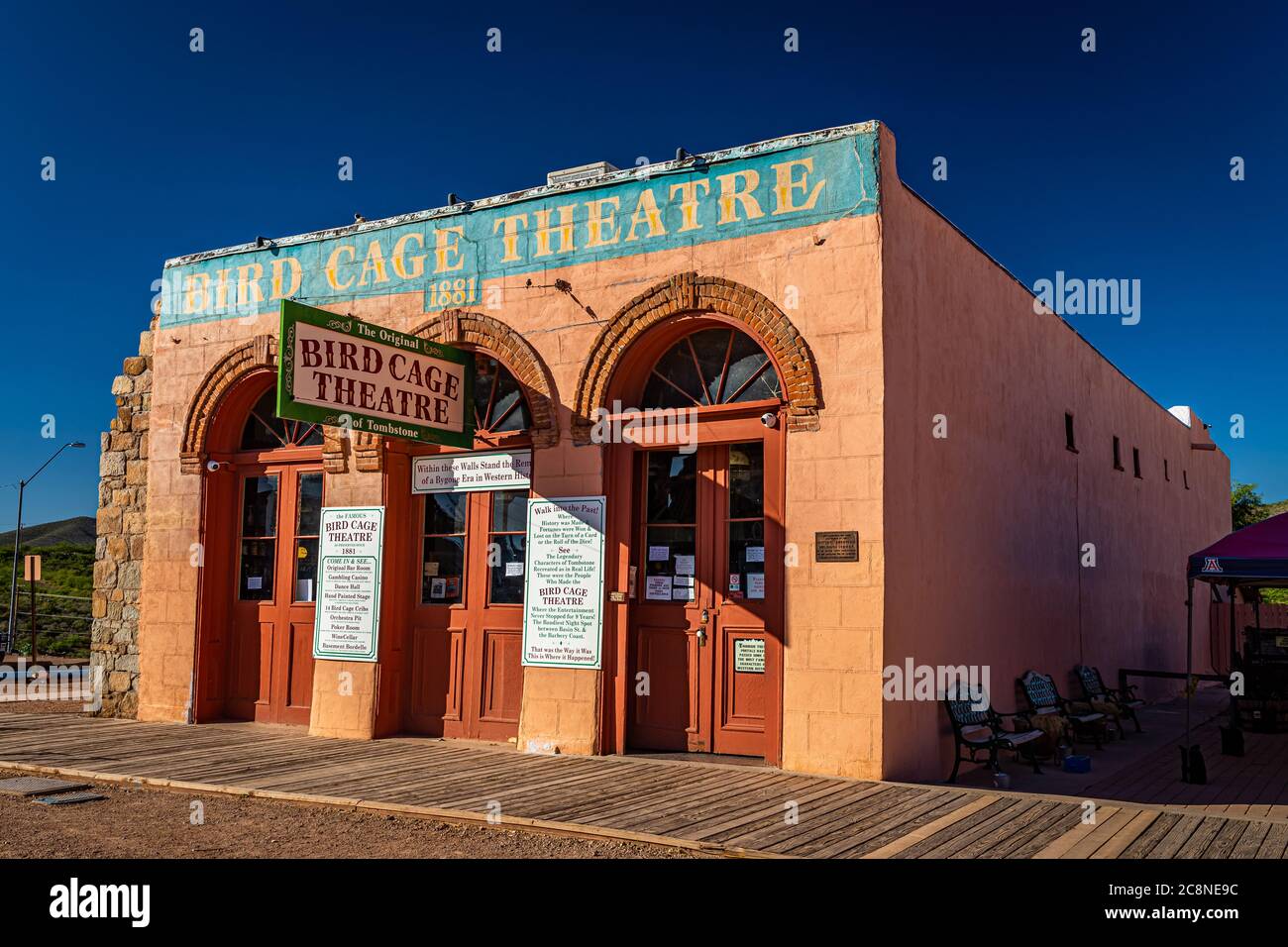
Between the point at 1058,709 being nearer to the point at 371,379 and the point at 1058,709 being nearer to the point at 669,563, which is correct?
the point at 669,563

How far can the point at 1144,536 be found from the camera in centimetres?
1695

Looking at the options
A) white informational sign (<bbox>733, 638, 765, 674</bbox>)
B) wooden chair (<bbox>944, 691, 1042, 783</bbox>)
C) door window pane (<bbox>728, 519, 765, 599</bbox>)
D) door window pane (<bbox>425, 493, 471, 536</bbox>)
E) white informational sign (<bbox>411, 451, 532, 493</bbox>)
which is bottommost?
wooden chair (<bbox>944, 691, 1042, 783</bbox>)

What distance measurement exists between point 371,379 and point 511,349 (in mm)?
1473

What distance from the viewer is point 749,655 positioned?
9.14 m

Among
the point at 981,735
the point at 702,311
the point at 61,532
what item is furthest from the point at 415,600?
the point at 61,532

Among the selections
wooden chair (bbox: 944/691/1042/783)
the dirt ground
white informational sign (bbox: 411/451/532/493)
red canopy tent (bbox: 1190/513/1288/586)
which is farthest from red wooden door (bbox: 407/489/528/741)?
red canopy tent (bbox: 1190/513/1288/586)

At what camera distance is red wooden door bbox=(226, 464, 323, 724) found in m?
11.5

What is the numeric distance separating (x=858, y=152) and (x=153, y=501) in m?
8.62

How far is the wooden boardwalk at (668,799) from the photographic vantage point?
621 centimetres

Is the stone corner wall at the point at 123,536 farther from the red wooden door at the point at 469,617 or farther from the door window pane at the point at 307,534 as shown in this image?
the red wooden door at the point at 469,617

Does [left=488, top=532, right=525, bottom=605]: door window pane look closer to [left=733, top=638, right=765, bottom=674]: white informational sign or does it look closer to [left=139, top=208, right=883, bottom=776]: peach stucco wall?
[left=139, top=208, right=883, bottom=776]: peach stucco wall

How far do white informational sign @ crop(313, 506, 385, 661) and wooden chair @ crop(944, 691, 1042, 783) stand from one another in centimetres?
547

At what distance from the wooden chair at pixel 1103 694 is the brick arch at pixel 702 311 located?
5.54 meters

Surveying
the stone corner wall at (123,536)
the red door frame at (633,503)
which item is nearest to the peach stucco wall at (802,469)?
the red door frame at (633,503)
